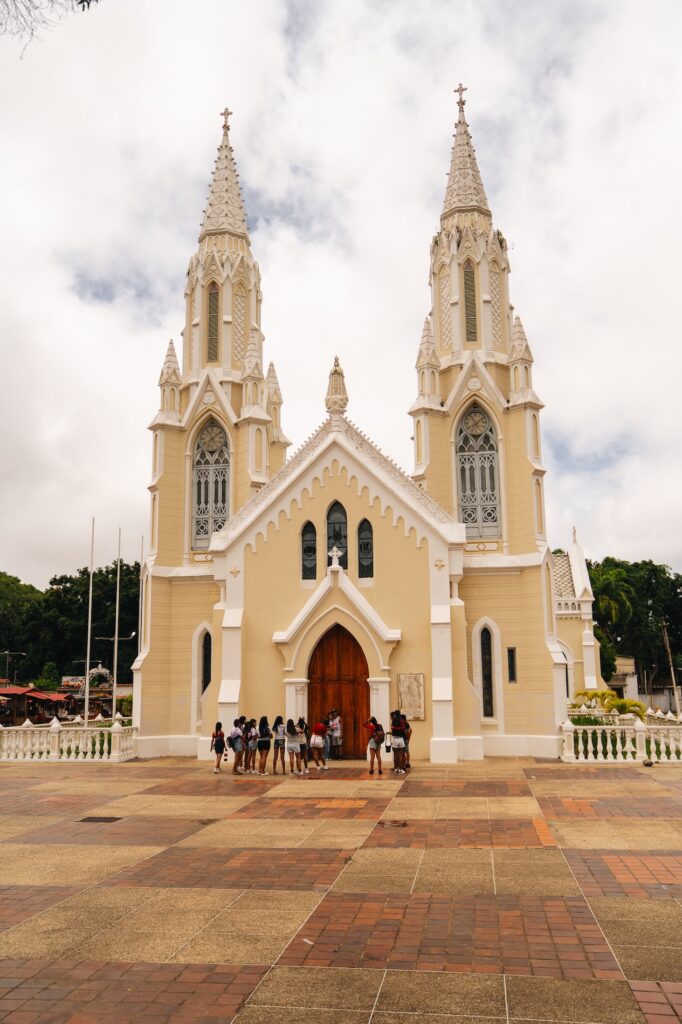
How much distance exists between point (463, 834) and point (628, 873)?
305 cm

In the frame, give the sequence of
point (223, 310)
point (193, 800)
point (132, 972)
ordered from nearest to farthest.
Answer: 1. point (132, 972)
2. point (193, 800)
3. point (223, 310)

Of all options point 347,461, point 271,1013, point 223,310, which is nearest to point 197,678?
point 347,461

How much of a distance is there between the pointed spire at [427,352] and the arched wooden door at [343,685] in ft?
31.0

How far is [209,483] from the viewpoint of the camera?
94.7 feet

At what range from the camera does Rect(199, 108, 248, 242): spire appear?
31206 millimetres

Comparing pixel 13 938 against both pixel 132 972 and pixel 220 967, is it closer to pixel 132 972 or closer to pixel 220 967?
pixel 132 972

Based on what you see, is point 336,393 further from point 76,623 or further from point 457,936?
point 76,623

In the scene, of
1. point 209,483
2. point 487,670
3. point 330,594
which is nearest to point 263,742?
point 330,594

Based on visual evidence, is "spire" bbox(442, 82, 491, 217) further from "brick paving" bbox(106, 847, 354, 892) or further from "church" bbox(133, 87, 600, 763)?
→ "brick paving" bbox(106, 847, 354, 892)

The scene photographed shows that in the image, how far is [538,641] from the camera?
2483cm

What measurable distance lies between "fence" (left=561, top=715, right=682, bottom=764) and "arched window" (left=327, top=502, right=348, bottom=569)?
769cm

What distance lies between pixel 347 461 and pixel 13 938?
61.1 ft

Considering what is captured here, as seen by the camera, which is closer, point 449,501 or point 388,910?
point 388,910

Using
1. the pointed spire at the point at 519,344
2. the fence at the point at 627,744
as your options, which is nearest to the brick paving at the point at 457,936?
the fence at the point at 627,744
